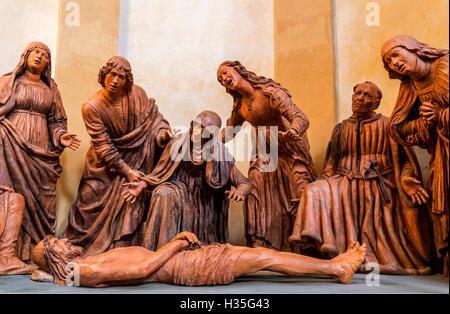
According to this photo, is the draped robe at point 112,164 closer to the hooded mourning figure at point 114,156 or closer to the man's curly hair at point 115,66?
the hooded mourning figure at point 114,156

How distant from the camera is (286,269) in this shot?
3613 millimetres

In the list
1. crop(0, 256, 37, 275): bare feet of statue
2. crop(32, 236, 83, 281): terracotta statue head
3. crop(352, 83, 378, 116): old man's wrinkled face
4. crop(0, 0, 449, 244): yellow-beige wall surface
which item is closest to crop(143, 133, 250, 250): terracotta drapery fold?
crop(32, 236, 83, 281): terracotta statue head

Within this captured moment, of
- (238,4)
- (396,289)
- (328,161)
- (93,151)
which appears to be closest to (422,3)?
(328,161)

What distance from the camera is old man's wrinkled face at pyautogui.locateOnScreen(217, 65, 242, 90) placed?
198 inches

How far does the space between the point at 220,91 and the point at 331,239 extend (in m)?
3.17

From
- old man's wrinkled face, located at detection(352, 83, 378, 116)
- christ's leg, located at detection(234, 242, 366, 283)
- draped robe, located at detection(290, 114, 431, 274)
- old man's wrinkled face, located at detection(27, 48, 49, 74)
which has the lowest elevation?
christ's leg, located at detection(234, 242, 366, 283)

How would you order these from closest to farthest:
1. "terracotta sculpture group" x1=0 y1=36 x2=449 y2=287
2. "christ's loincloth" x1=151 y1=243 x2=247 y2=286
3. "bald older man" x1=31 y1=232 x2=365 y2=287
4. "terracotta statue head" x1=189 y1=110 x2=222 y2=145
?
"bald older man" x1=31 y1=232 x2=365 y2=287 → "christ's loincloth" x1=151 y1=243 x2=247 y2=286 → "terracotta sculpture group" x1=0 y1=36 x2=449 y2=287 → "terracotta statue head" x1=189 y1=110 x2=222 y2=145

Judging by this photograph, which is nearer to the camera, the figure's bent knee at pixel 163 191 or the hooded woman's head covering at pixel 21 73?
the figure's bent knee at pixel 163 191

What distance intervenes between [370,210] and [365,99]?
1.12m

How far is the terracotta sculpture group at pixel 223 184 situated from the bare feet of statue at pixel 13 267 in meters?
0.01

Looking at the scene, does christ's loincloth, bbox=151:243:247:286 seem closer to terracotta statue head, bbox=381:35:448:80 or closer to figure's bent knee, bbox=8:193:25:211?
figure's bent knee, bbox=8:193:25:211

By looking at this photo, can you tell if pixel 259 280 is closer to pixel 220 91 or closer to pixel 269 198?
pixel 269 198

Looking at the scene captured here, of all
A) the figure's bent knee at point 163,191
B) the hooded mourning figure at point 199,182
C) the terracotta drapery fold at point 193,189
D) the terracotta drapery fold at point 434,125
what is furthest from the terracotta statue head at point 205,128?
the terracotta drapery fold at point 434,125

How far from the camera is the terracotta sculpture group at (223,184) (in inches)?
148
